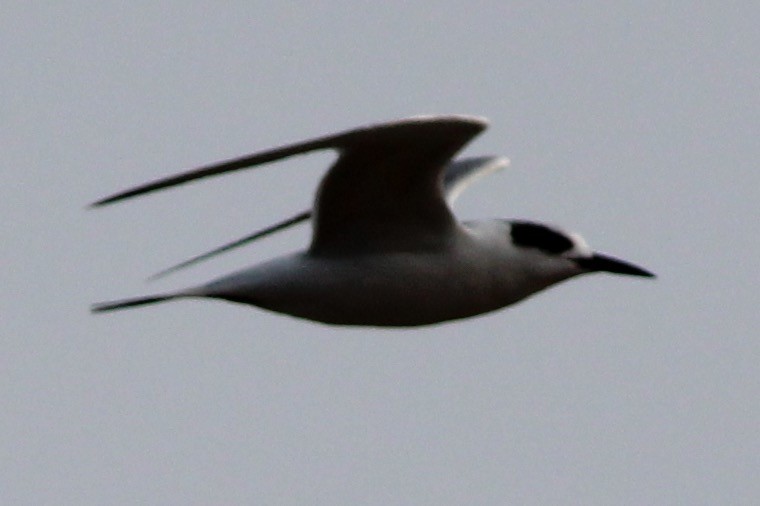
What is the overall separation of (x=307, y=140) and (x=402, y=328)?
85.3 inches

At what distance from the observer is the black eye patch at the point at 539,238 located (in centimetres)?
1173

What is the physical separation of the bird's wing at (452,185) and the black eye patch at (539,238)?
0.60 metres

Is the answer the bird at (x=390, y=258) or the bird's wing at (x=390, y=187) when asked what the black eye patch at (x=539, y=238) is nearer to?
the bird at (x=390, y=258)

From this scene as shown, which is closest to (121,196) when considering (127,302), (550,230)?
(127,302)

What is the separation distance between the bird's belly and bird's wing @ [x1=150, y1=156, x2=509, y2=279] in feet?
3.09

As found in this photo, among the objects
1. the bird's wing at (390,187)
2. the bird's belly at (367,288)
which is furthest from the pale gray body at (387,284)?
the bird's wing at (390,187)

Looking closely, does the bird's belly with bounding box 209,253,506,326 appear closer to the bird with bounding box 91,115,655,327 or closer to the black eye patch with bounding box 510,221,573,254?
the bird with bounding box 91,115,655,327

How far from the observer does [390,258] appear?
11.2 m

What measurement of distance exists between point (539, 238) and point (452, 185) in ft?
3.46

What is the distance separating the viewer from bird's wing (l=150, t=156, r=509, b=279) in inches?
478

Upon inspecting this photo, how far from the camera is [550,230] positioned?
11875 mm

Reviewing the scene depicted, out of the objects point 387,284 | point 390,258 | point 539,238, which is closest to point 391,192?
point 390,258

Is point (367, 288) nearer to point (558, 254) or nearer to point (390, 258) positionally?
point (390, 258)

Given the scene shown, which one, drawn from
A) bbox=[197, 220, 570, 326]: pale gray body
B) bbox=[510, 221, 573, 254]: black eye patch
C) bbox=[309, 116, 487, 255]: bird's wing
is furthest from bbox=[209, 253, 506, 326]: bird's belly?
bbox=[510, 221, 573, 254]: black eye patch
